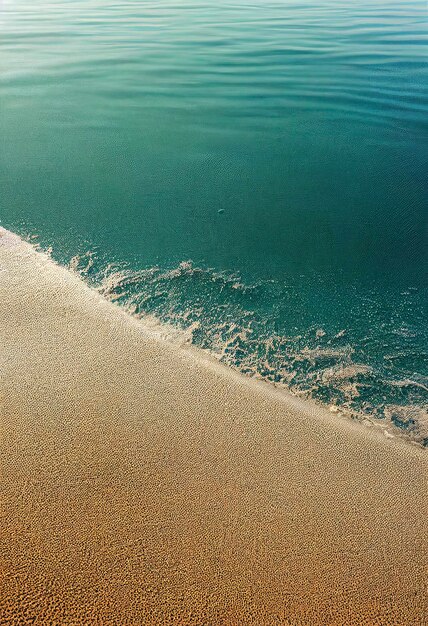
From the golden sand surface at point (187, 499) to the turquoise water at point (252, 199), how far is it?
390 millimetres

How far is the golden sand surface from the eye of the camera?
147 cm

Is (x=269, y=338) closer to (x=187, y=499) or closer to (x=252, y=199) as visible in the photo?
(x=187, y=499)

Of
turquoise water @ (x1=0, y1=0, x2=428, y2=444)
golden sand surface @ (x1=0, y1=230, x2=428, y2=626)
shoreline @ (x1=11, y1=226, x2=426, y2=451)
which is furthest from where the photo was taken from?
turquoise water @ (x1=0, y1=0, x2=428, y2=444)

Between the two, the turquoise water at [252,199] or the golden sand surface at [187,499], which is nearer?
the golden sand surface at [187,499]

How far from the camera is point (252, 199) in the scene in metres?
3.89

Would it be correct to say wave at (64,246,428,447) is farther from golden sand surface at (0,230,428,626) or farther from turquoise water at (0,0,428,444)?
golden sand surface at (0,230,428,626)

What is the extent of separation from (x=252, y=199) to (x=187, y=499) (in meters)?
2.76

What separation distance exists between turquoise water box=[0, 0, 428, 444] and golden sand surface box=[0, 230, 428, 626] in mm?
390

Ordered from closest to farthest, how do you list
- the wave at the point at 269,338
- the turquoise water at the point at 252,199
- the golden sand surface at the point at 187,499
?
the golden sand surface at the point at 187,499 → the wave at the point at 269,338 → the turquoise water at the point at 252,199

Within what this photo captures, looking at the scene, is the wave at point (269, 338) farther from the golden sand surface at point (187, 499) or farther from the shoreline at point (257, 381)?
the golden sand surface at point (187, 499)

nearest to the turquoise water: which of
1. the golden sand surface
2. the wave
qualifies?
the wave

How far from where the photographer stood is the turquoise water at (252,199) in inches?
103

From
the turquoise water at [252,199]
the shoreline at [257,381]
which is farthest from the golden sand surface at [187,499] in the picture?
the turquoise water at [252,199]

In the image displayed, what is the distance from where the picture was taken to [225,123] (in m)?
5.32
